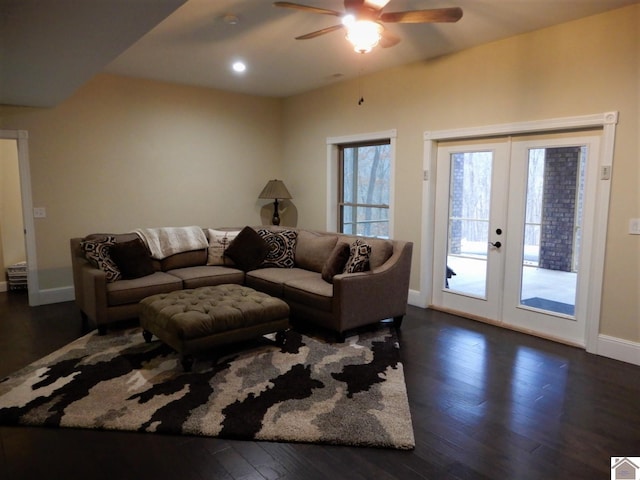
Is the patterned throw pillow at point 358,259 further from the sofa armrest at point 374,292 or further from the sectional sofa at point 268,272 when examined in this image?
the sofa armrest at point 374,292

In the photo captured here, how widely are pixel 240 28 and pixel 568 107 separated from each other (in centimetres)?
292

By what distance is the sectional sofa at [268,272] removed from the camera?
13.1 feet

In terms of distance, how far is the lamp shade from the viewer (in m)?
6.52

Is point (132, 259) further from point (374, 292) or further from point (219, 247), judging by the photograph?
point (374, 292)

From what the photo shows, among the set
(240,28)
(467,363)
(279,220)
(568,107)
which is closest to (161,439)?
(467,363)

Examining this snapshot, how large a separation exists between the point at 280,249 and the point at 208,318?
1999 millimetres

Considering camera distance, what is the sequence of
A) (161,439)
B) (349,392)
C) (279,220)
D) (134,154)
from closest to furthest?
(161,439) < (349,392) < (134,154) < (279,220)

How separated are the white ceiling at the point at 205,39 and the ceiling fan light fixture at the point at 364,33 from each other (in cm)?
44

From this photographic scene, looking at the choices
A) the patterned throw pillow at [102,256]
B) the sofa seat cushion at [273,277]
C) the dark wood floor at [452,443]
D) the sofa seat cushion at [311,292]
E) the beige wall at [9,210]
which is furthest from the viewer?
the beige wall at [9,210]

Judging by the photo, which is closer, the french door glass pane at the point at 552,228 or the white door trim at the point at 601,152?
the white door trim at the point at 601,152

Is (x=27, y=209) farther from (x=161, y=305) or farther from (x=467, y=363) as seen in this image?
(x=467, y=363)

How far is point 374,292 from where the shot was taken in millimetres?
4051

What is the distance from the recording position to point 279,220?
6922 millimetres

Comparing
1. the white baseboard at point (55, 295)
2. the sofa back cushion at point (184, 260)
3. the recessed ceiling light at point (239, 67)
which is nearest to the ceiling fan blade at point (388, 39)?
the recessed ceiling light at point (239, 67)
